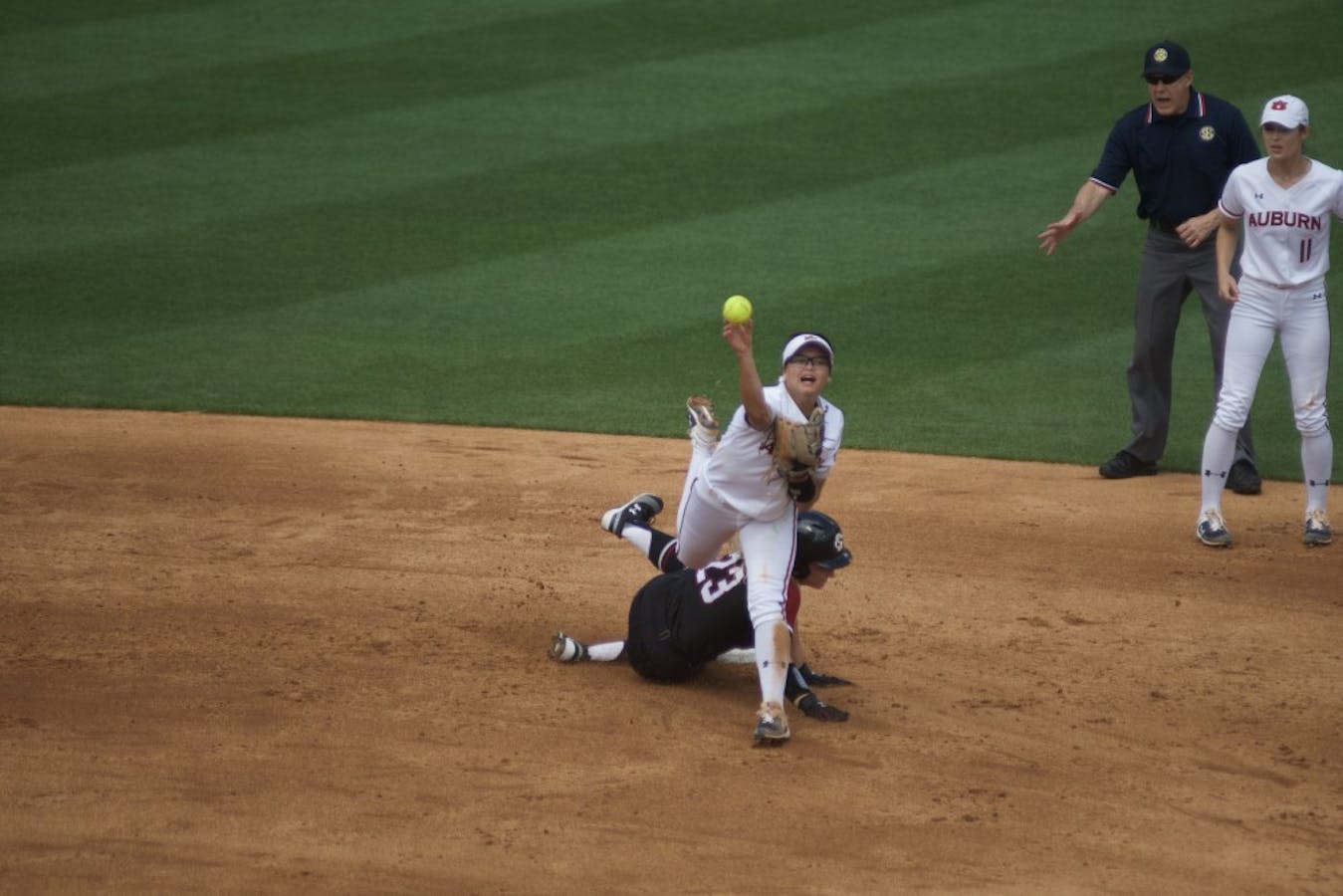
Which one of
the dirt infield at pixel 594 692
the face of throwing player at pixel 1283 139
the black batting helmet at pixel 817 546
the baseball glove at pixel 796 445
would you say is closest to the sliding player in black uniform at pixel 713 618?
the black batting helmet at pixel 817 546

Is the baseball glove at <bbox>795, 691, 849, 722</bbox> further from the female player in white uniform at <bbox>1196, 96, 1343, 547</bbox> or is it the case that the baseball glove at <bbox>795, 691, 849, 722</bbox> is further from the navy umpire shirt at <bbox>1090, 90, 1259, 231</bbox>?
the navy umpire shirt at <bbox>1090, 90, 1259, 231</bbox>

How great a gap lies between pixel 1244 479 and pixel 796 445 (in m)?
3.81

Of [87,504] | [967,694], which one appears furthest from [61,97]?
[967,694]

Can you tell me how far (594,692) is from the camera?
242 inches

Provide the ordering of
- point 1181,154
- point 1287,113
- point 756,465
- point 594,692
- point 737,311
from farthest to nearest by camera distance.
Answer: point 1181,154 → point 1287,113 → point 594,692 → point 756,465 → point 737,311

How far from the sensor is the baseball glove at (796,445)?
5.68 m

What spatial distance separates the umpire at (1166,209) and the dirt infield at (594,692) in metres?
0.30

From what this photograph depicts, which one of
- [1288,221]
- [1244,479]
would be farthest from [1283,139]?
[1244,479]

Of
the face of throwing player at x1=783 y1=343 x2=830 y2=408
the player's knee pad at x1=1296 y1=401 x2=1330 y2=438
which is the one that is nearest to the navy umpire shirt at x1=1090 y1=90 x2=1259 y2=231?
the player's knee pad at x1=1296 y1=401 x2=1330 y2=438

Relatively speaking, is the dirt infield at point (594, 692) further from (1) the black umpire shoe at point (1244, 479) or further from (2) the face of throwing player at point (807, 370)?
(2) the face of throwing player at point (807, 370)

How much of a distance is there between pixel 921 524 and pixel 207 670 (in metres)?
3.46

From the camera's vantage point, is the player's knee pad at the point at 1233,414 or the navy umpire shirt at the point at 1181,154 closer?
the player's knee pad at the point at 1233,414

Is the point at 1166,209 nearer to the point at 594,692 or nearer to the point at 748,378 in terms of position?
the point at 748,378

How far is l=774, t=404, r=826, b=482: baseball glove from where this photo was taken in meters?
5.68
